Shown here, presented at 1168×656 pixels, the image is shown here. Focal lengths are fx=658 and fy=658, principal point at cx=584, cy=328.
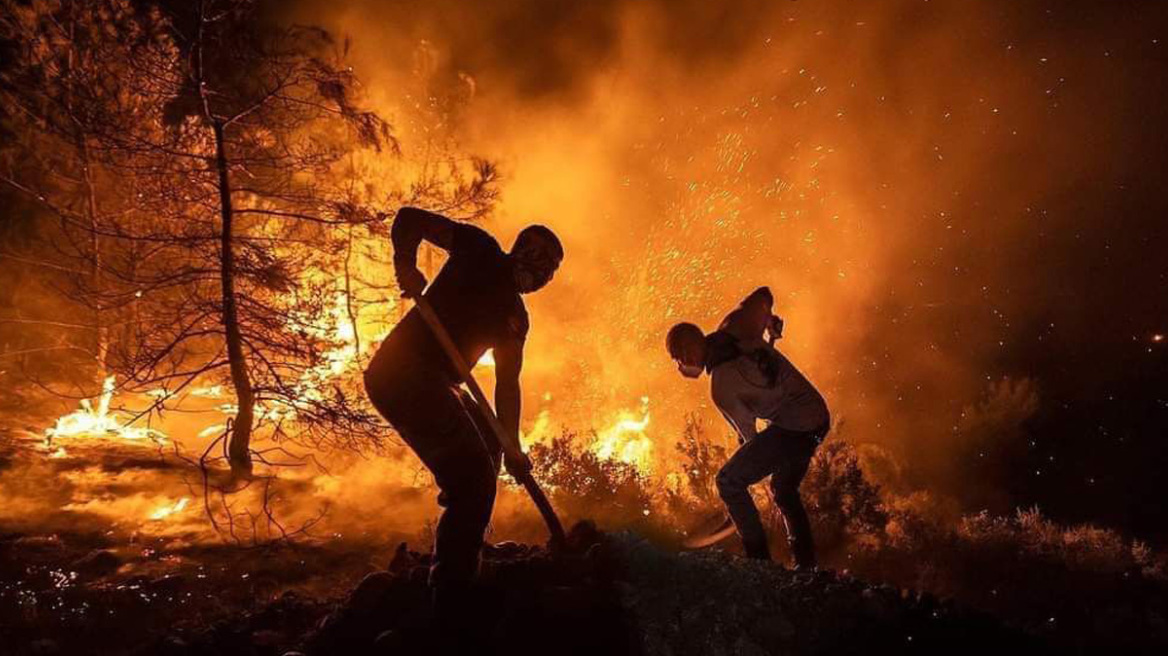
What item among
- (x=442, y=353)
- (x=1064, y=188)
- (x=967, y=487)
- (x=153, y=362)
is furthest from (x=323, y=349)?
(x=1064, y=188)

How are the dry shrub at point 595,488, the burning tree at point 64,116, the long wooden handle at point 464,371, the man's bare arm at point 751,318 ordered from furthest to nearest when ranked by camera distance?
the dry shrub at point 595,488 < the burning tree at point 64,116 < the man's bare arm at point 751,318 < the long wooden handle at point 464,371

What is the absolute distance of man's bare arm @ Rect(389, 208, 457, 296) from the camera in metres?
3.44

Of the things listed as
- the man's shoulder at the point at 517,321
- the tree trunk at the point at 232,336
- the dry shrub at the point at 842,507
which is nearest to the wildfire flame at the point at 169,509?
the tree trunk at the point at 232,336

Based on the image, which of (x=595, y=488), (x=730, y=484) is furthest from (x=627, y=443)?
(x=730, y=484)

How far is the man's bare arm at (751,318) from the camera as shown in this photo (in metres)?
4.84

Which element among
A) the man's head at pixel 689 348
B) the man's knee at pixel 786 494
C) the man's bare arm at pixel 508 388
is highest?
the man's head at pixel 689 348

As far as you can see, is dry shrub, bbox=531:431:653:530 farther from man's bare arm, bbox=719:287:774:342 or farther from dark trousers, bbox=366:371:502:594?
dark trousers, bbox=366:371:502:594

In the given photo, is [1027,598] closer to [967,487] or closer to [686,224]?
[967,487]

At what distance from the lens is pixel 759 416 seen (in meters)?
4.65

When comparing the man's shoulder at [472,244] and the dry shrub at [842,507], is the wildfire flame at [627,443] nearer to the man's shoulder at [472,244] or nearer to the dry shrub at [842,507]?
the dry shrub at [842,507]

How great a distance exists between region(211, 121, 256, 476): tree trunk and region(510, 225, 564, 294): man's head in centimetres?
541

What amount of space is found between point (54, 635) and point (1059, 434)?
16519mm

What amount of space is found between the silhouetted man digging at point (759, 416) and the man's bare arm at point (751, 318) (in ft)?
0.55

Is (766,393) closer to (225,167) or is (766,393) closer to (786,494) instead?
(786,494)
